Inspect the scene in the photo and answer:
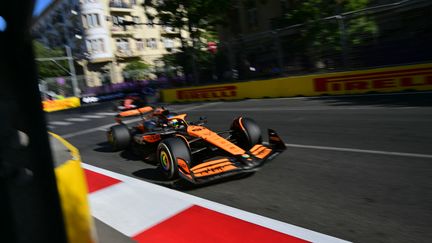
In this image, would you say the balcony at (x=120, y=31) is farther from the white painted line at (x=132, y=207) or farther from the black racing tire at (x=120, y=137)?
the white painted line at (x=132, y=207)

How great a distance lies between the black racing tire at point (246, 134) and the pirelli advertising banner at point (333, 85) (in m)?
6.48

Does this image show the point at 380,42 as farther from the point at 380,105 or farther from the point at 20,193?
the point at 20,193

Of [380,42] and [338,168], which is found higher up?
[380,42]

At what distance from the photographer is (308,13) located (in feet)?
56.0

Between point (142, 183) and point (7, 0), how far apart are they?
4.21 meters

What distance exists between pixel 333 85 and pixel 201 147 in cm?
786

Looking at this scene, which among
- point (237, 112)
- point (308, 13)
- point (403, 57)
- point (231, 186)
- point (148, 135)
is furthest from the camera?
point (308, 13)

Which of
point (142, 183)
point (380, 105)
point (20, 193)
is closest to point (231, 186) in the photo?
point (142, 183)

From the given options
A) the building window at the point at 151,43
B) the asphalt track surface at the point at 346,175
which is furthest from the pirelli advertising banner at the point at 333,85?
the building window at the point at 151,43

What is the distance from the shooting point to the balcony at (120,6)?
48.6m

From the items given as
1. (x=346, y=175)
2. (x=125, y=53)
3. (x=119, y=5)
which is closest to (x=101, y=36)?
(x=125, y=53)

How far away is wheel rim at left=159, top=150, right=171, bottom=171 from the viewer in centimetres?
504

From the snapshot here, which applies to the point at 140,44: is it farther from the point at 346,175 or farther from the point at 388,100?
the point at 346,175

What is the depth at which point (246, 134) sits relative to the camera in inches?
221
